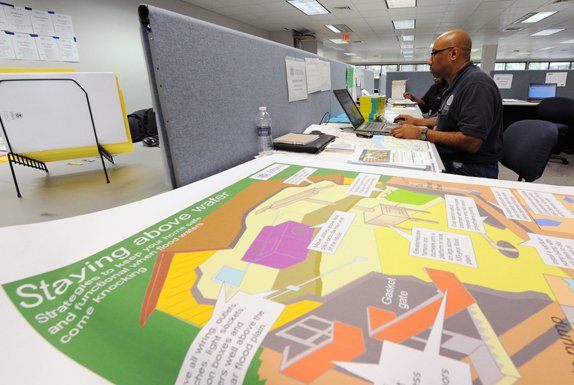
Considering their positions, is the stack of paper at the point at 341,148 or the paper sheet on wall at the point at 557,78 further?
the paper sheet on wall at the point at 557,78

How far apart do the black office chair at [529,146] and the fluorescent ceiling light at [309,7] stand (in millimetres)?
4695

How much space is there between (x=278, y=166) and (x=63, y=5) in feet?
13.1

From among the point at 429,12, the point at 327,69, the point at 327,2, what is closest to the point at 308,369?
the point at 327,69

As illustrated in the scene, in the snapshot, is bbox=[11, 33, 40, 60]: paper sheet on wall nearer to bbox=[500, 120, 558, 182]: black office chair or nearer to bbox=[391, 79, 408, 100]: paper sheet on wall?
bbox=[500, 120, 558, 182]: black office chair

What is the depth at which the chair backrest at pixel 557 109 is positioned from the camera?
138 inches

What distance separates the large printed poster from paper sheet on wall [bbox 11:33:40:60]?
382 cm

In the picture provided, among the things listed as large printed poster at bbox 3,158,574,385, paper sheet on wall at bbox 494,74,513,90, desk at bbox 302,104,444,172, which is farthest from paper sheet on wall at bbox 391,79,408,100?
large printed poster at bbox 3,158,574,385

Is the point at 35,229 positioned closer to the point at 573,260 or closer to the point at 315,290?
the point at 315,290

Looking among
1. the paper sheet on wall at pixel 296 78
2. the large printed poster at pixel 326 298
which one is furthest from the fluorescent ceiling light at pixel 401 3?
the large printed poster at pixel 326 298

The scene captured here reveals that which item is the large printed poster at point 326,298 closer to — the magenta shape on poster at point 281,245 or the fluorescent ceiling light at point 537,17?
the magenta shape on poster at point 281,245

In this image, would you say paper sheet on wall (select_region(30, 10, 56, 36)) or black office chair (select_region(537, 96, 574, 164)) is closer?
paper sheet on wall (select_region(30, 10, 56, 36))

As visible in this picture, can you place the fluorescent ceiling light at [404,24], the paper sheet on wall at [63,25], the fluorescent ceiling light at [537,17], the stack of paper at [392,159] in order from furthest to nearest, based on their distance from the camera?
1. the fluorescent ceiling light at [404,24]
2. the fluorescent ceiling light at [537,17]
3. the paper sheet on wall at [63,25]
4. the stack of paper at [392,159]

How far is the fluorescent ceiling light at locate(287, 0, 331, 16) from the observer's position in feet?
15.8

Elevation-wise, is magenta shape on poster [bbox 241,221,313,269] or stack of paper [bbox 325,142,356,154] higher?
stack of paper [bbox 325,142,356,154]
